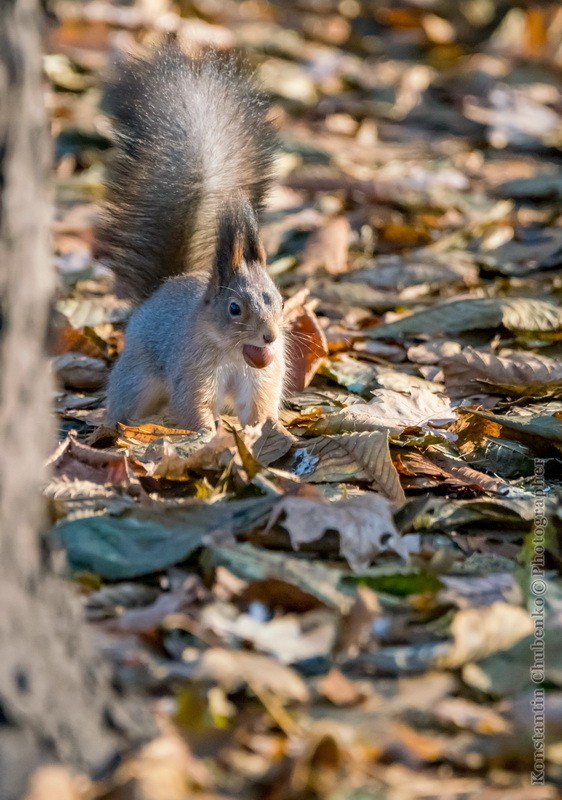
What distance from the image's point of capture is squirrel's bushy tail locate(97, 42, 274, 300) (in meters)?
4.49

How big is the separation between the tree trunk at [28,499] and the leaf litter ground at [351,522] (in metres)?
0.08

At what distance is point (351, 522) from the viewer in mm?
2641

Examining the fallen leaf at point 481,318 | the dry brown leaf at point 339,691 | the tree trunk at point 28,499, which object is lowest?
the fallen leaf at point 481,318

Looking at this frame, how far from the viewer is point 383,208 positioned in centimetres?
684

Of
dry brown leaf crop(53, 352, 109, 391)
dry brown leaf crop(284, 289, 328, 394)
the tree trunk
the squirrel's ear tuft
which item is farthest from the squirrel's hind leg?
the tree trunk

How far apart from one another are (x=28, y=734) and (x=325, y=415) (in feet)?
7.48

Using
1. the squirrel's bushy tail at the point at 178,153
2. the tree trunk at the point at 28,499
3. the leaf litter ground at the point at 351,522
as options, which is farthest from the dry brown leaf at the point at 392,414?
the tree trunk at the point at 28,499

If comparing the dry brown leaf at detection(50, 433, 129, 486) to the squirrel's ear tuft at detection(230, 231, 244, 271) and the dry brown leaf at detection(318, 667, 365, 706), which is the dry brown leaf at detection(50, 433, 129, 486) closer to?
the squirrel's ear tuft at detection(230, 231, 244, 271)

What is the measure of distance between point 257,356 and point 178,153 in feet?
3.57

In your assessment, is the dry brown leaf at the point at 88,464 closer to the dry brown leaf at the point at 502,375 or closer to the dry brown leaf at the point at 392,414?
the dry brown leaf at the point at 392,414

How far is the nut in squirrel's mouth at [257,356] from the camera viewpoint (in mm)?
3881

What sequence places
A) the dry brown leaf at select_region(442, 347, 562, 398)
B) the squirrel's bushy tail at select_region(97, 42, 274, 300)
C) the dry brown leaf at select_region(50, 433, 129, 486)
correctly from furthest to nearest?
the squirrel's bushy tail at select_region(97, 42, 274, 300) → the dry brown leaf at select_region(442, 347, 562, 398) → the dry brown leaf at select_region(50, 433, 129, 486)

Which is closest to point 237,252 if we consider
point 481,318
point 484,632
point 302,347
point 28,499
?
point 302,347

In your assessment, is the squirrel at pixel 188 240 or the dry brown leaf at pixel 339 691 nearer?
the dry brown leaf at pixel 339 691
